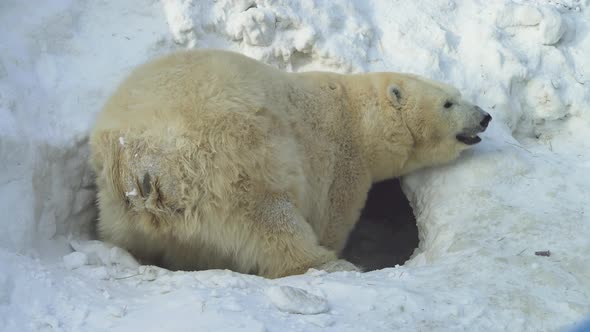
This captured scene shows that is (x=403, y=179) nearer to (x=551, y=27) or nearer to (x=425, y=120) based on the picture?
(x=425, y=120)

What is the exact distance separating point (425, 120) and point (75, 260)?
3.04 meters

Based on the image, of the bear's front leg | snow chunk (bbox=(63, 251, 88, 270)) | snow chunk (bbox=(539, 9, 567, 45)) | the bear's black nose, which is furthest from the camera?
snow chunk (bbox=(539, 9, 567, 45))

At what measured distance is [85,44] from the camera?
4848 millimetres

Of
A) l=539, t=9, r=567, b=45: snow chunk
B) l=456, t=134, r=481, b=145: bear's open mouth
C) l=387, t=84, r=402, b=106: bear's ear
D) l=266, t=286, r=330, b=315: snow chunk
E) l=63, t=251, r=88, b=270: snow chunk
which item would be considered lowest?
l=63, t=251, r=88, b=270: snow chunk

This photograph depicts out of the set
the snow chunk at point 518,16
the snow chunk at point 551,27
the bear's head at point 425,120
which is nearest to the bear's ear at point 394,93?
the bear's head at point 425,120

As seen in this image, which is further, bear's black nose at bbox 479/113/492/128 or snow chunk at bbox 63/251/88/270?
bear's black nose at bbox 479/113/492/128

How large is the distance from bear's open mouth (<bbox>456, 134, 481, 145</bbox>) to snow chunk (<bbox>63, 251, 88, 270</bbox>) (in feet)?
10.5

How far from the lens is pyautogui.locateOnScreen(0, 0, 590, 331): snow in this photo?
2787 millimetres

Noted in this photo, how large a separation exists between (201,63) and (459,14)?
3494 millimetres

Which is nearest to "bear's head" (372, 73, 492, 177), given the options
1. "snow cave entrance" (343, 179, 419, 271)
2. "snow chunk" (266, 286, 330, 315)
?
"snow cave entrance" (343, 179, 419, 271)

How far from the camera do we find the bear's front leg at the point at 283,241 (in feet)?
12.3

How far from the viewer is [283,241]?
3.83 meters

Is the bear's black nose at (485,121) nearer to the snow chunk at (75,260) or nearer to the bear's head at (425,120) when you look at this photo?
the bear's head at (425,120)

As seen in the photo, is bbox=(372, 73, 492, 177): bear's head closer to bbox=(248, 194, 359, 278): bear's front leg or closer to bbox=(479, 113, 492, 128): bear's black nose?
bbox=(479, 113, 492, 128): bear's black nose
